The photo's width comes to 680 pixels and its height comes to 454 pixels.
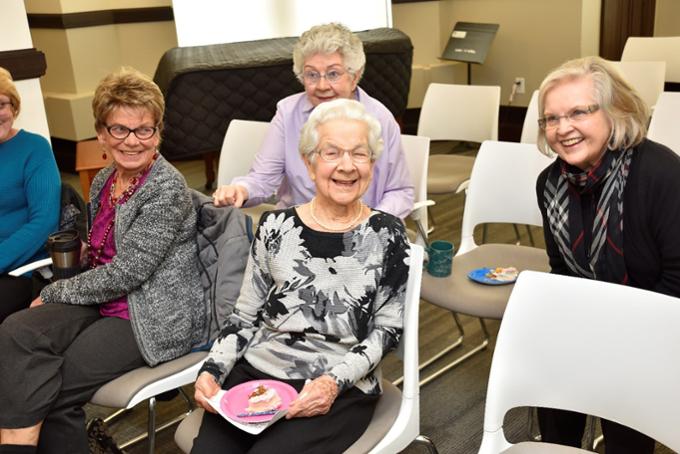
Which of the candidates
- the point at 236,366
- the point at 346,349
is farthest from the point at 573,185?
the point at 236,366

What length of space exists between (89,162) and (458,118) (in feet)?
7.02

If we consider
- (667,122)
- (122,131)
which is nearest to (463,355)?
(667,122)

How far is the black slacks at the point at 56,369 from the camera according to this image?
6.45ft

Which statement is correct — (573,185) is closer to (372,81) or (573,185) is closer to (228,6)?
(372,81)

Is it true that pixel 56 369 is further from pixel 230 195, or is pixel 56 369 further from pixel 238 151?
pixel 238 151

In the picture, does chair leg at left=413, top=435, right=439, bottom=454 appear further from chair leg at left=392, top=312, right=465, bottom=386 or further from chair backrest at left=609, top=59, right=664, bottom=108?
chair backrest at left=609, top=59, right=664, bottom=108

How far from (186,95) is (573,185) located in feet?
10.8

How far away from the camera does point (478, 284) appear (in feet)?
8.07

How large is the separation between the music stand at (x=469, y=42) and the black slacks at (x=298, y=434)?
4.90m

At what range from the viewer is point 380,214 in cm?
192

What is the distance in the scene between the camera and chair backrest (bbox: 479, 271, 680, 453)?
145cm

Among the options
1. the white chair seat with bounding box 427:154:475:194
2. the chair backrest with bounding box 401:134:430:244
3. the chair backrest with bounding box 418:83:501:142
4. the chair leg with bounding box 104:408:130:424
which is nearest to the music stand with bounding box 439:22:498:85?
the chair backrest with bounding box 418:83:501:142

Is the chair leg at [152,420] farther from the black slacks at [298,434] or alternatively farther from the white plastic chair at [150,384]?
the black slacks at [298,434]

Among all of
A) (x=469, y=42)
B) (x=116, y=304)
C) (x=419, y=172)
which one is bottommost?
(x=116, y=304)
